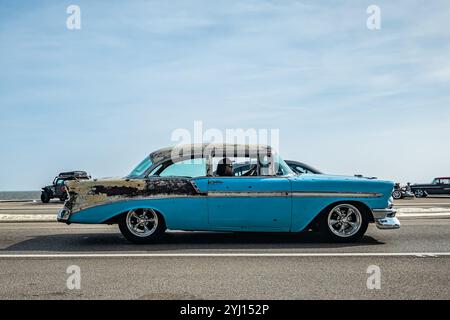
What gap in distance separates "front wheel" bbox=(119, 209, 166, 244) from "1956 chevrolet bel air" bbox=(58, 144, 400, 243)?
0.6 inches

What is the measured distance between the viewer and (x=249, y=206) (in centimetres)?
902

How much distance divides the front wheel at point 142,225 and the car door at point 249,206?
85 cm

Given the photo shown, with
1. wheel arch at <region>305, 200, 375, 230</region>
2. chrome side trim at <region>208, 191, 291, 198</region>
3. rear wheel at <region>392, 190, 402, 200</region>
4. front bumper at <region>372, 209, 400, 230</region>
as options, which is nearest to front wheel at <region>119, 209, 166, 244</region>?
chrome side trim at <region>208, 191, 291, 198</region>

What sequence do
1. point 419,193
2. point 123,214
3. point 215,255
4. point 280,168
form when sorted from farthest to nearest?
point 419,193 < point 280,168 < point 123,214 < point 215,255

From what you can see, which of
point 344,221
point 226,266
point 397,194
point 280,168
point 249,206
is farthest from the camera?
point 397,194

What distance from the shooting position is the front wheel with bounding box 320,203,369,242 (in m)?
9.19

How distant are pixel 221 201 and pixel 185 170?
811 mm

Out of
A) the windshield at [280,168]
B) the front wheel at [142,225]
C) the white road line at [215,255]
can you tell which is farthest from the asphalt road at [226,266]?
the windshield at [280,168]

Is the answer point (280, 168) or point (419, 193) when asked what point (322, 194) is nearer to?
point (280, 168)

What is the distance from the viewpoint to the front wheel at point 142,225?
910 cm

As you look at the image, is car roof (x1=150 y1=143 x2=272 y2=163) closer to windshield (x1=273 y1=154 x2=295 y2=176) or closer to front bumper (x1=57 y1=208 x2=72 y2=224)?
windshield (x1=273 y1=154 x2=295 y2=176)

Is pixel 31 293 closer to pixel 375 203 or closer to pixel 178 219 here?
pixel 178 219

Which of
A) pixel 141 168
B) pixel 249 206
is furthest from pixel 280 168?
pixel 141 168

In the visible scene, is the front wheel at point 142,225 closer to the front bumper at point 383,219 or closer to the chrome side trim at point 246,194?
the chrome side trim at point 246,194
